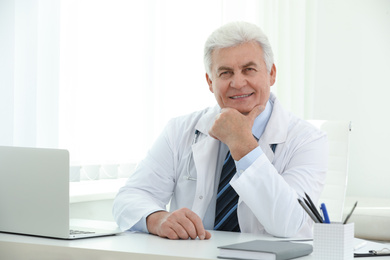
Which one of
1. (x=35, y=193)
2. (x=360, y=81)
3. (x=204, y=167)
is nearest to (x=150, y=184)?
(x=204, y=167)

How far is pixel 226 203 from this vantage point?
200cm

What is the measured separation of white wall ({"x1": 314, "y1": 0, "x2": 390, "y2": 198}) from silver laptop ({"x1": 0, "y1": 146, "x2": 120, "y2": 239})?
9.67 feet

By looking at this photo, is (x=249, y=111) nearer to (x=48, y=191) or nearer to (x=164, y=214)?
(x=164, y=214)

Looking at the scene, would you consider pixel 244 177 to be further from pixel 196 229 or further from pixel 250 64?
pixel 250 64

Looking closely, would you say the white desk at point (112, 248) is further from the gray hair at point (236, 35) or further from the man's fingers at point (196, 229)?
the gray hair at point (236, 35)

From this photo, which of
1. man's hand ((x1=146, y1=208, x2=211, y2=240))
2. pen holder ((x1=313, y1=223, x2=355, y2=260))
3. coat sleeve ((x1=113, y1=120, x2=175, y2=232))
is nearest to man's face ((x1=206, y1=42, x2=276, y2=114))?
coat sleeve ((x1=113, y1=120, x2=175, y2=232))

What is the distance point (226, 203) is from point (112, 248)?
651 millimetres

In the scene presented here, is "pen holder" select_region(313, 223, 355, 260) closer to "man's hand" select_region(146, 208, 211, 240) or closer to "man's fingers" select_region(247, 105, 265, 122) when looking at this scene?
"man's hand" select_region(146, 208, 211, 240)

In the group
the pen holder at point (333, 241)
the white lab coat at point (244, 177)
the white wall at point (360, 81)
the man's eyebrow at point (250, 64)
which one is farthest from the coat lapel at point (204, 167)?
the white wall at point (360, 81)

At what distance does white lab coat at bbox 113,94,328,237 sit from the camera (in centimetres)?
172

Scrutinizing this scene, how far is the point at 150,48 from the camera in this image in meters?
3.08

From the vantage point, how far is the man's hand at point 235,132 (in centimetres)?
180

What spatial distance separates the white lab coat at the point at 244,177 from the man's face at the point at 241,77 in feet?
0.29

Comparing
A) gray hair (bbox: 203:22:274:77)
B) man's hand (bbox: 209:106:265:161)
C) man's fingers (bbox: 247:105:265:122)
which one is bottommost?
man's hand (bbox: 209:106:265:161)
